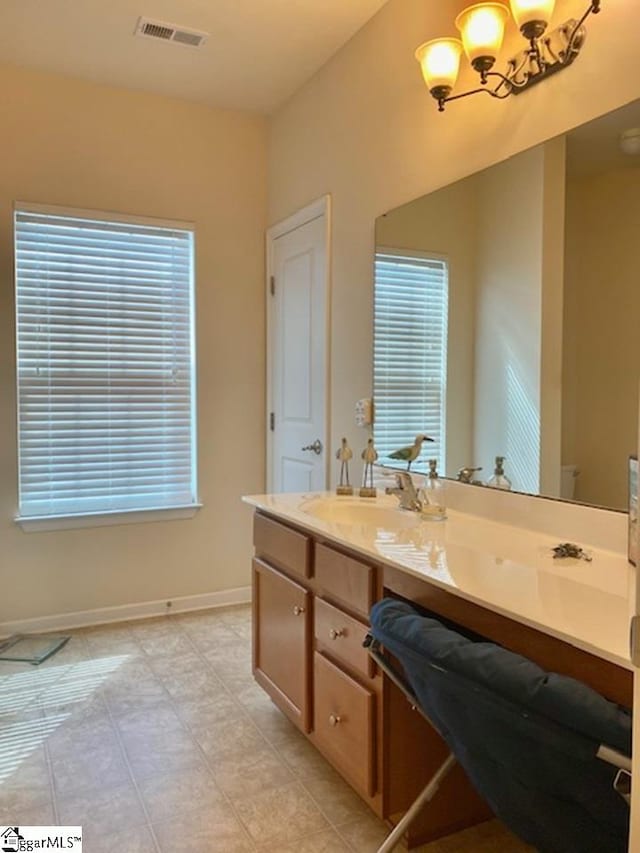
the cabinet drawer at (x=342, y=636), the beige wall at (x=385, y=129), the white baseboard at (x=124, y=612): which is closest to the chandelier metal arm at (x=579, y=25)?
the beige wall at (x=385, y=129)

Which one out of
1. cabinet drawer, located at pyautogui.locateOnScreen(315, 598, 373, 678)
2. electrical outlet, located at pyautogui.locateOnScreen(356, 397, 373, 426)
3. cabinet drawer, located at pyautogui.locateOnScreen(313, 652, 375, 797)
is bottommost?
cabinet drawer, located at pyautogui.locateOnScreen(313, 652, 375, 797)

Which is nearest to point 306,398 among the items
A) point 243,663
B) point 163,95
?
point 243,663

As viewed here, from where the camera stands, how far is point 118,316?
3.44 m

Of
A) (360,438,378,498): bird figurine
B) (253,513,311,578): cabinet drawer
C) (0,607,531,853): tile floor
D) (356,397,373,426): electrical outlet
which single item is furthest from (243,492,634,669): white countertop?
(0,607,531,853): tile floor

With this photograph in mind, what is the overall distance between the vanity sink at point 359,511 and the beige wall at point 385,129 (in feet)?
1.76

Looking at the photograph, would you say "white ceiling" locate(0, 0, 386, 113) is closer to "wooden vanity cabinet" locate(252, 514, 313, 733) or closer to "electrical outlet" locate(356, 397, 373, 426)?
"electrical outlet" locate(356, 397, 373, 426)

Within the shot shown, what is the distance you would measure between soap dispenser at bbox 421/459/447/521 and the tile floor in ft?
3.08

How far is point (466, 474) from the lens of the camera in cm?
222

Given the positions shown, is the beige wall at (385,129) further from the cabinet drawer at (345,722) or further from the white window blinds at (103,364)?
the cabinet drawer at (345,722)

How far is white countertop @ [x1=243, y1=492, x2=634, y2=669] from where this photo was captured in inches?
45.3

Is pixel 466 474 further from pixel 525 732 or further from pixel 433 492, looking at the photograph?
pixel 525 732

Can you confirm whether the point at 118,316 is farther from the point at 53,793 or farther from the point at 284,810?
the point at 284,810

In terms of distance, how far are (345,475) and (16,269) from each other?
1959 millimetres

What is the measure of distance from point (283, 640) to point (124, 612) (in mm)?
1594
